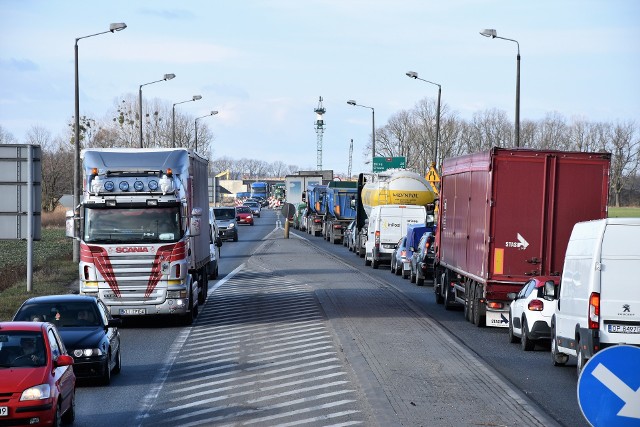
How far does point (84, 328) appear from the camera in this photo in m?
16.5

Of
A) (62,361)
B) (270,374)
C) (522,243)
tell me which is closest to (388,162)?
(522,243)

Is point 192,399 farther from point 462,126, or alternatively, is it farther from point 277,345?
point 462,126

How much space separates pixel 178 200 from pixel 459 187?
6.95 m

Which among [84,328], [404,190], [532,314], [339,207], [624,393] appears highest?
[404,190]

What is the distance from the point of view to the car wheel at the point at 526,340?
20.5 m

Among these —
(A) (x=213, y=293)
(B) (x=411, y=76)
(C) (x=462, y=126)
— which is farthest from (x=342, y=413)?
(C) (x=462, y=126)

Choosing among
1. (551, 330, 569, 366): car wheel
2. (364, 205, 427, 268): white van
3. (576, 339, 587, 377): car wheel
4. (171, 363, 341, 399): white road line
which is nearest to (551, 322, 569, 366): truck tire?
(551, 330, 569, 366): car wheel

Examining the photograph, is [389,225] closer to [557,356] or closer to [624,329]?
[557,356]

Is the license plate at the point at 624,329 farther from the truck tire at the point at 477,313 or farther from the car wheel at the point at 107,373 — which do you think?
the truck tire at the point at 477,313

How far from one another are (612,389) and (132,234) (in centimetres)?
1716

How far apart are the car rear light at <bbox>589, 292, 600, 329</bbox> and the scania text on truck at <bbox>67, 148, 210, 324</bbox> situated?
1056cm

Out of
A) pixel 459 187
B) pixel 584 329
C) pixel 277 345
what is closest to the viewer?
pixel 584 329

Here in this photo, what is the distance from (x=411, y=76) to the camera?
57.4m

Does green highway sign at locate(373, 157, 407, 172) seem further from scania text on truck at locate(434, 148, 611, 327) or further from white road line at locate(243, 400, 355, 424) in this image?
white road line at locate(243, 400, 355, 424)
